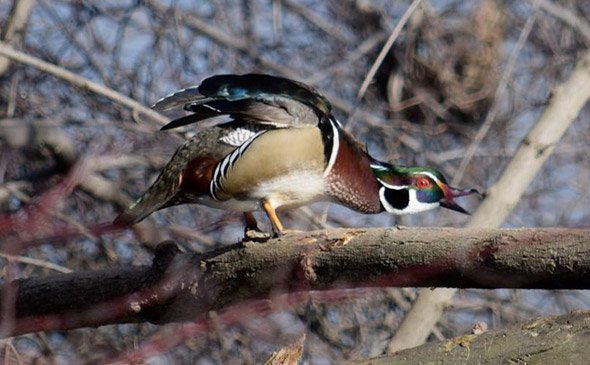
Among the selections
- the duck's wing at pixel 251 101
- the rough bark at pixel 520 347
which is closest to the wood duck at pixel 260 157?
the duck's wing at pixel 251 101

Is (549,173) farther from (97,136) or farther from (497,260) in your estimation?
(497,260)

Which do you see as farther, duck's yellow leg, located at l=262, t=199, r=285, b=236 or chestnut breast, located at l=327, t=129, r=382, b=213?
chestnut breast, located at l=327, t=129, r=382, b=213

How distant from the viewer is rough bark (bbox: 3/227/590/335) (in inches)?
82.7

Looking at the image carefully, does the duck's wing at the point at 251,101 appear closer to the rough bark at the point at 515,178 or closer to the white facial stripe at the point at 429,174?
the white facial stripe at the point at 429,174

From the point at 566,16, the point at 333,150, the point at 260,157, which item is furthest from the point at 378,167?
the point at 566,16

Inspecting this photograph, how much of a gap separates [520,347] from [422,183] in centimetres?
138

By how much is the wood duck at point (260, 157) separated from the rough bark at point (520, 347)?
1.08 meters

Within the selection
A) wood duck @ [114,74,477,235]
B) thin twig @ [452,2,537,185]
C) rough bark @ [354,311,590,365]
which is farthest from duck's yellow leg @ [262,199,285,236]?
thin twig @ [452,2,537,185]

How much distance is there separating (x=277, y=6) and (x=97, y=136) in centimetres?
119

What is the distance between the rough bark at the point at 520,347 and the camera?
6.52ft

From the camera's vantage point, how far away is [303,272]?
2.38 m

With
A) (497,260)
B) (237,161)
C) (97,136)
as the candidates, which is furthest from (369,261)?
(97,136)

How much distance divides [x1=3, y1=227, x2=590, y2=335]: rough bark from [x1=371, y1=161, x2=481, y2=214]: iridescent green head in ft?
2.61

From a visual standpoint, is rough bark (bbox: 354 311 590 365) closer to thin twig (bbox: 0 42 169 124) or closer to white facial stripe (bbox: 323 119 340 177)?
white facial stripe (bbox: 323 119 340 177)
